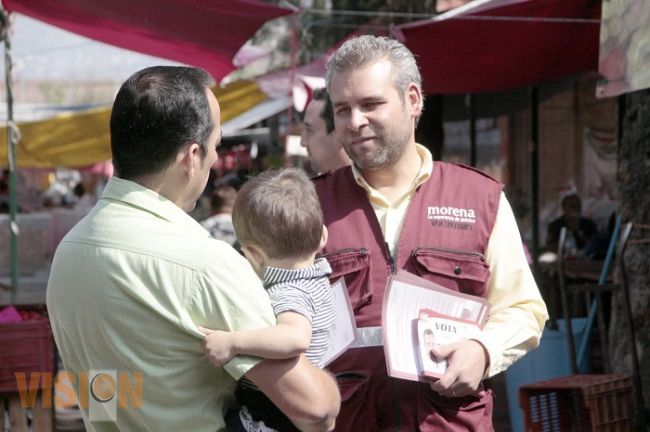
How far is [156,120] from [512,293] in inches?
50.1

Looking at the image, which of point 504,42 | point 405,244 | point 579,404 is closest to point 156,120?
point 405,244

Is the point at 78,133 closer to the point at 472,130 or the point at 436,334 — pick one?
the point at 472,130

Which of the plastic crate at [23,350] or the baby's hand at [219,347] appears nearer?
the baby's hand at [219,347]

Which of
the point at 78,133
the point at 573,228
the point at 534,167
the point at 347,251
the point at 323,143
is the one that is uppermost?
the point at 323,143

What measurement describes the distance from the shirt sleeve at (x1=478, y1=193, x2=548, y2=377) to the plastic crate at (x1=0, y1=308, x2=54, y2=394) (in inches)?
102

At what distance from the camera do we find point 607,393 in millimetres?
5480

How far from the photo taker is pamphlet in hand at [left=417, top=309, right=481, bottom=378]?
273 cm

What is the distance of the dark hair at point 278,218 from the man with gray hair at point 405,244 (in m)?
0.36

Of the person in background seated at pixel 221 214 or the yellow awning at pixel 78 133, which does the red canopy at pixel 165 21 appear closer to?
the person in background seated at pixel 221 214

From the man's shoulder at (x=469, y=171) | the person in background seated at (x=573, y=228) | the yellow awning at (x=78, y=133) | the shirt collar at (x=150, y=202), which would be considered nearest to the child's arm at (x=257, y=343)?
the shirt collar at (x=150, y=202)

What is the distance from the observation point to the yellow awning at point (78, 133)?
12.0 metres

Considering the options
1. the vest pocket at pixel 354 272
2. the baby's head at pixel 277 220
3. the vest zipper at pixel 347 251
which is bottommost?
the vest pocket at pixel 354 272

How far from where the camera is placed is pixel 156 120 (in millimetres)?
2170

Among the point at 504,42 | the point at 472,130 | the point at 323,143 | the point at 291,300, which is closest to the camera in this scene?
the point at 291,300
